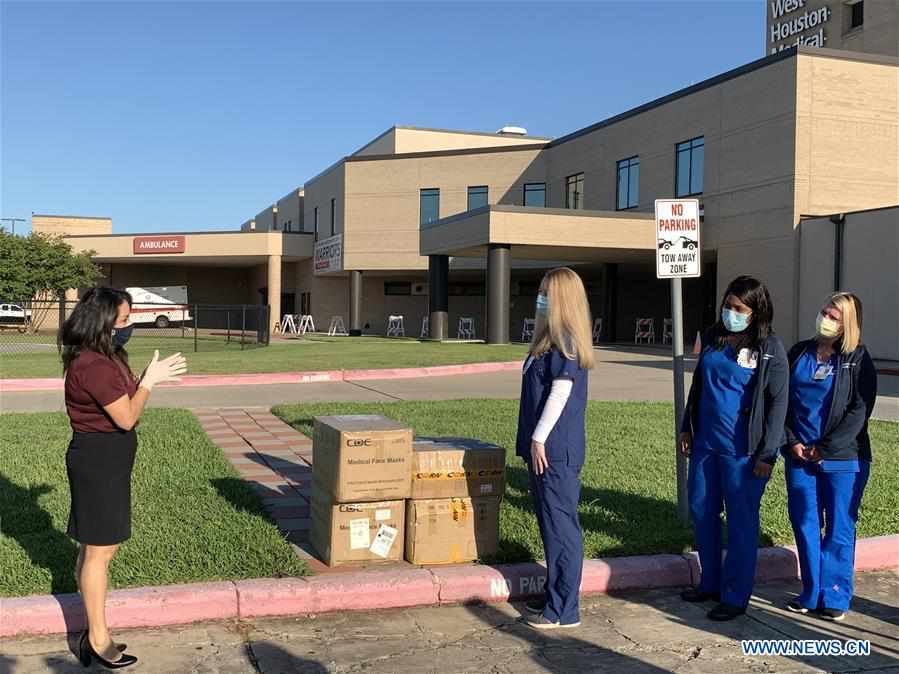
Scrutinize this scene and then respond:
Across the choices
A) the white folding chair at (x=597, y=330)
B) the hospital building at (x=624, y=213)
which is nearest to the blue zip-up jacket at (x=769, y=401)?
the hospital building at (x=624, y=213)

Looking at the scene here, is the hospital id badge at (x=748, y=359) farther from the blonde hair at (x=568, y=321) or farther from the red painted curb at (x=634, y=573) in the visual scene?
the red painted curb at (x=634, y=573)

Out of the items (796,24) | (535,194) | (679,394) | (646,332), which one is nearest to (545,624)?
(679,394)

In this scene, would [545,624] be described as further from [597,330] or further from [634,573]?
[597,330]

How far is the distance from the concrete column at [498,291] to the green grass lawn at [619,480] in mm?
16412

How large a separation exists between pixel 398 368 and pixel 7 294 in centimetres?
3596

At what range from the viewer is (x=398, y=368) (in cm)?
1958

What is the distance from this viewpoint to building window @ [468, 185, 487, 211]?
1604 inches

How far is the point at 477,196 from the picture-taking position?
40969 mm

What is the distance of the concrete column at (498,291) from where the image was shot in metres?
29.0

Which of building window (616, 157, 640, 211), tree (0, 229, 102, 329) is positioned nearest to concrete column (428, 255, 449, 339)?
building window (616, 157, 640, 211)

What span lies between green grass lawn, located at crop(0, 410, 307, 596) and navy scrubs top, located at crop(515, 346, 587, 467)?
176cm

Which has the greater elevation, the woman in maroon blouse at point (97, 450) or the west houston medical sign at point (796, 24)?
the west houston medical sign at point (796, 24)

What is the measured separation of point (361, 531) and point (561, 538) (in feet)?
4.38

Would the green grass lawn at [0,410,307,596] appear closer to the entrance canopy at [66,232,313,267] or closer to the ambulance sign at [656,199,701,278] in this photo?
the ambulance sign at [656,199,701,278]
